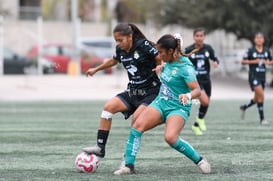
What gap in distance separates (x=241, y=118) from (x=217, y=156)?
25.2ft

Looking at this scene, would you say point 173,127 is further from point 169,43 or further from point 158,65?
point 158,65

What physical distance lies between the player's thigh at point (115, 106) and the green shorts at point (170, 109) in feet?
2.37

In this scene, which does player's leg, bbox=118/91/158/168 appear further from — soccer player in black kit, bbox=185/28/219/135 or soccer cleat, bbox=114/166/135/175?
soccer player in black kit, bbox=185/28/219/135

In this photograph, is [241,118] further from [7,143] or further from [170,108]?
[170,108]

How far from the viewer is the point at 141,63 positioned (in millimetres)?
10438

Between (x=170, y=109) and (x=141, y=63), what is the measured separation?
3.18 ft

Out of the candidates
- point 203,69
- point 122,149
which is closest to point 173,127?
point 122,149

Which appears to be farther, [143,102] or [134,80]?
[134,80]

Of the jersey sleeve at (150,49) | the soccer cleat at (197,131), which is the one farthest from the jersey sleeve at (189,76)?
the soccer cleat at (197,131)

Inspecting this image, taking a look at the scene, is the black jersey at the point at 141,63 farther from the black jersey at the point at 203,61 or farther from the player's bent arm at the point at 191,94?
the black jersey at the point at 203,61

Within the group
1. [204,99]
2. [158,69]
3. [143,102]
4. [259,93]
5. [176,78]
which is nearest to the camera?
[176,78]

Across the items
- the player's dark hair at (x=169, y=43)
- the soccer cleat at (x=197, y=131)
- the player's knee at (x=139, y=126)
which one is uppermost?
the player's dark hair at (x=169, y=43)

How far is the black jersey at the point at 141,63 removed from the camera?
10.4 m

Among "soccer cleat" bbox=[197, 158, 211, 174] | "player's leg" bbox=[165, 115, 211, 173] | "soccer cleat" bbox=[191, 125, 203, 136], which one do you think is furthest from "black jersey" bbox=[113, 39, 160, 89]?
"soccer cleat" bbox=[191, 125, 203, 136]
